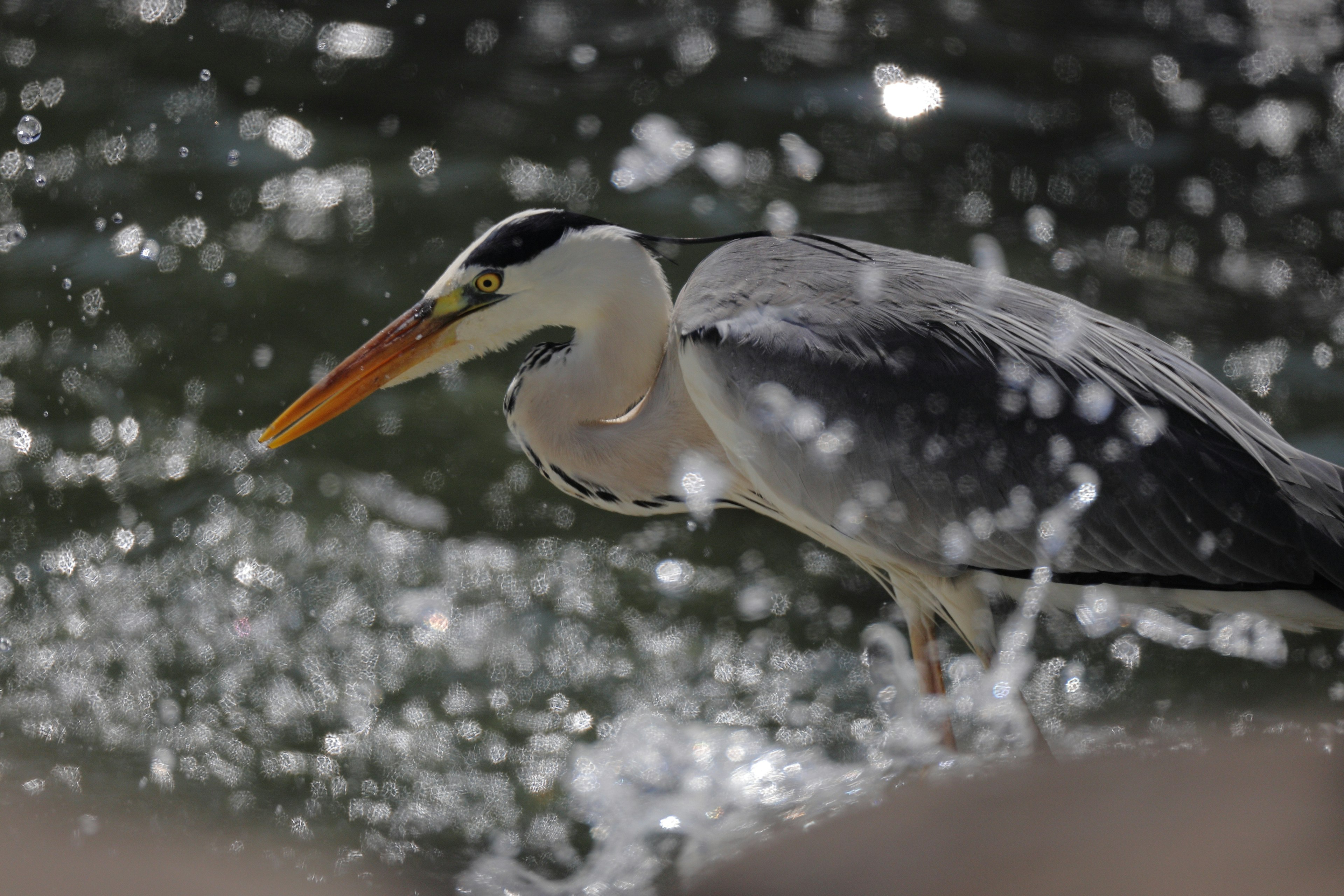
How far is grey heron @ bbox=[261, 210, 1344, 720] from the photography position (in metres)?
2.63

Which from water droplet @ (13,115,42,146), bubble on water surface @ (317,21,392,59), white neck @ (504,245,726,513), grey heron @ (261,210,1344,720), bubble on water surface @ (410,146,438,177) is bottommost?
water droplet @ (13,115,42,146)

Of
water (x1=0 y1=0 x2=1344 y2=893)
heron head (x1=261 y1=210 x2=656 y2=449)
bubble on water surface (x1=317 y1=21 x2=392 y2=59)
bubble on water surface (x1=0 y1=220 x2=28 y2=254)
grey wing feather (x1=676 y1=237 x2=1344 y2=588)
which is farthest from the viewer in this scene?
bubble on water surface (x1=317 y1=21 x2=392 y2=59)

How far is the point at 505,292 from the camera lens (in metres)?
3.11

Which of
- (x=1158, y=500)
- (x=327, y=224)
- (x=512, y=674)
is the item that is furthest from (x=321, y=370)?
(x=1158, y=500)

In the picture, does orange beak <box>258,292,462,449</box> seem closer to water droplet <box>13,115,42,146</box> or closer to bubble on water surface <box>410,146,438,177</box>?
bubble on water surface <box>410,146,438,177</box>

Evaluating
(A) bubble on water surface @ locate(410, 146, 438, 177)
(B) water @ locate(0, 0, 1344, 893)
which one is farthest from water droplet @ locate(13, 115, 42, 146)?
(A) bubble on water surface @ locate(410, 146, 438, 177)

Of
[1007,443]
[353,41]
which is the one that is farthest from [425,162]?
[1007,443]

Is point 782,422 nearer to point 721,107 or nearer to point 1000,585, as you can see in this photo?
point 1000,585

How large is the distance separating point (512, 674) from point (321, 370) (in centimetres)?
179

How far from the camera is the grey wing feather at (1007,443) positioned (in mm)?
2607

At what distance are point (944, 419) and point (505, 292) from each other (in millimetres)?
1145

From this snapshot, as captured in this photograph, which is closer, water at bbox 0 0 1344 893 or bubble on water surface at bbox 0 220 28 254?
water at bbox 0 0 1344 893

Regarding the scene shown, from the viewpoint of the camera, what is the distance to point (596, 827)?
2.69 m

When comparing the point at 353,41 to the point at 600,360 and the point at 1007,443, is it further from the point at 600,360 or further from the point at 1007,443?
the point at 1007,443
